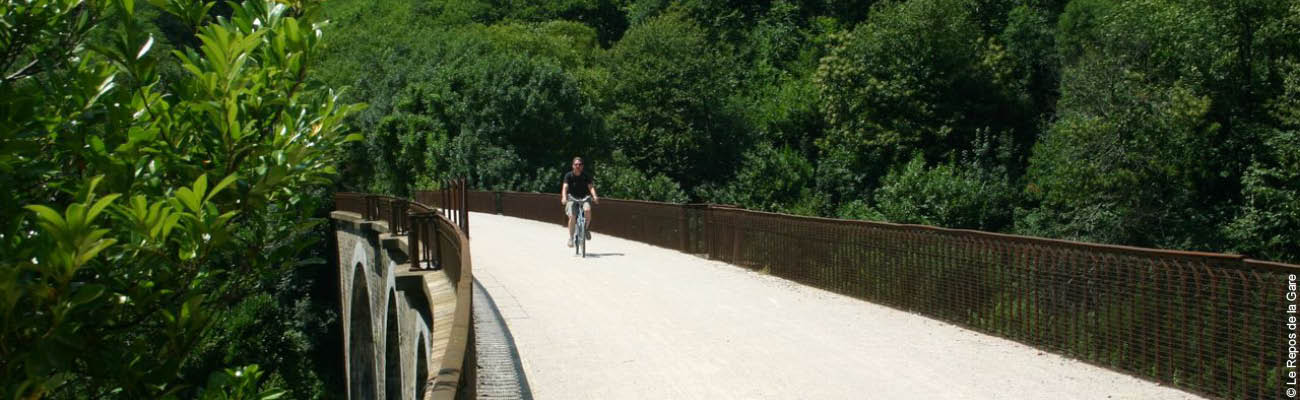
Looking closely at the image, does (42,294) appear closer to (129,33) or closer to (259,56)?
(129,33)

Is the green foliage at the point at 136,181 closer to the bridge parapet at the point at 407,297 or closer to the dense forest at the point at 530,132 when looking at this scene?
the dense forest at the point at 530,132

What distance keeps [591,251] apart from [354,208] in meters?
→ 11.5

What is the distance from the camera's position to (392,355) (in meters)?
20.4

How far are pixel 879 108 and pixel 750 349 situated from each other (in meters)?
38.0

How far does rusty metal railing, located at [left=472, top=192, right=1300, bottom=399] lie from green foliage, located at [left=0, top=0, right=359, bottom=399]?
6040mm

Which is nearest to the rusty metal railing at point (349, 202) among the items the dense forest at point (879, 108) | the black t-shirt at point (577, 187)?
the dense forest at point (879, 108)

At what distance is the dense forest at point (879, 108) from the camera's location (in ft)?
103

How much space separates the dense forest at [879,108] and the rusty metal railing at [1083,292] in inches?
631

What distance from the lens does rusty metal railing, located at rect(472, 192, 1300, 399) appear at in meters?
6.77

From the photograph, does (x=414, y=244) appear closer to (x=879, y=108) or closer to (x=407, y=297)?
(x=407, y=297)

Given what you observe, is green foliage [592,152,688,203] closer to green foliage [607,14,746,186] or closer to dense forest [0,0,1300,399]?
dense forest [0,0,1300,399]

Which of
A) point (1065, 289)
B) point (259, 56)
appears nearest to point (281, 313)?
point (1065, 289)

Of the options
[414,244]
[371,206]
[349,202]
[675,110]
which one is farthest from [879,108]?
[414,244]

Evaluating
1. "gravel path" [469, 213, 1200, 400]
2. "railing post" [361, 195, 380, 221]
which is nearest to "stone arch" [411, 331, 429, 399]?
"gravel path" [469, 213, 1200, 400]
